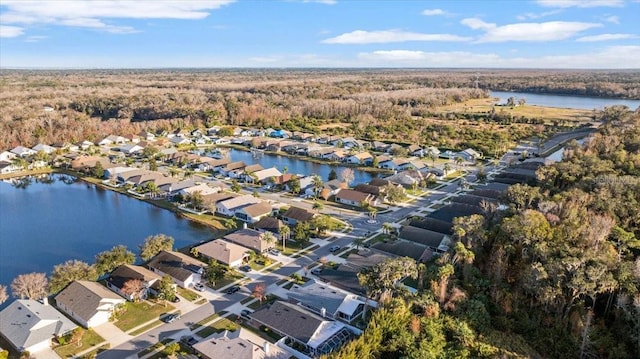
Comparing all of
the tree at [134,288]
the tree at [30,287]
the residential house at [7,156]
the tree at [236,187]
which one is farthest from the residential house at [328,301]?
the residential house at [7,156]

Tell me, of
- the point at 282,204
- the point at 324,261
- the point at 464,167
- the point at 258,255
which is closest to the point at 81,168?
the point at 282,204

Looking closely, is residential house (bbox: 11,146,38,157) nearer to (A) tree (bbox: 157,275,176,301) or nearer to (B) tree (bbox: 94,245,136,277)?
(B) tree (bbox: 94,245,136,277)

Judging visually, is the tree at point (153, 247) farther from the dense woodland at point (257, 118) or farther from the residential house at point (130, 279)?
the dense woodland at point (257, 118)

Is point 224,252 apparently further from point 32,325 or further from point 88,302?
point 32,325

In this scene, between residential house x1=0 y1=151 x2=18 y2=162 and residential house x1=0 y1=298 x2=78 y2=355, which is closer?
residential house x1=0 y1=298 x2=78 y2=355

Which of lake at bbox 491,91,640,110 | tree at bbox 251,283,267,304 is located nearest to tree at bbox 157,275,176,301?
tree at bbox 251,283,267,304

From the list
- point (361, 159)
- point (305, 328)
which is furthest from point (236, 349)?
point (361, 159)
